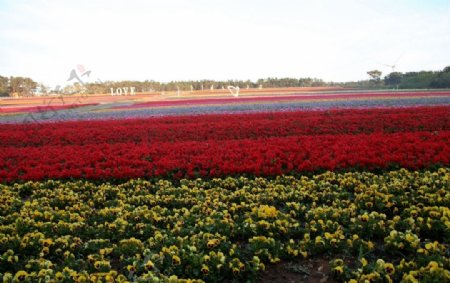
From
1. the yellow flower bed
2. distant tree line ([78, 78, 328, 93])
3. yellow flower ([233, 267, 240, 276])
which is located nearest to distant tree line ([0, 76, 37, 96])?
distant tree line ([78, 78, 328, 93])

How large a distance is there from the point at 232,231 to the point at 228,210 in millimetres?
884

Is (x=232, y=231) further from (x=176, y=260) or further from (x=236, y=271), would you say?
(x=176, y=260)

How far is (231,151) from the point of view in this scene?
9672mm

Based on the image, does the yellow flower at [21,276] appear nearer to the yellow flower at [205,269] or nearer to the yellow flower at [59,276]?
the yellow flower at [59,276]

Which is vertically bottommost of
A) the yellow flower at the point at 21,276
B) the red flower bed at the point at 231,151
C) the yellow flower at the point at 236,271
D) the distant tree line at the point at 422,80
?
the yellow flower at the point at 236,271

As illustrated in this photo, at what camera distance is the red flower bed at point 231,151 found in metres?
8.37

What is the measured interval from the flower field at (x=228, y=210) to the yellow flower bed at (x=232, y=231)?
0.02 meters

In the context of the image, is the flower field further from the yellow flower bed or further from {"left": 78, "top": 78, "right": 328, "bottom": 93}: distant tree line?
{"left": 78, "top": 78, "right": 328, "bottom": 93}: distant tree line

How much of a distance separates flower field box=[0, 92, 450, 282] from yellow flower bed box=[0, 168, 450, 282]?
0.06ft

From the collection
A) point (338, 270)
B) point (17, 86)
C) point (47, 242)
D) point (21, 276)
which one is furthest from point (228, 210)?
point (17, 86)

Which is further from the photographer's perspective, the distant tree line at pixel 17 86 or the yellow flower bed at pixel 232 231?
the distant tree line at pixel 17 86

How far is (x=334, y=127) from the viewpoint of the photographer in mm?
13438

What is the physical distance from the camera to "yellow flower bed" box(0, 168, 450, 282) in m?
4.29

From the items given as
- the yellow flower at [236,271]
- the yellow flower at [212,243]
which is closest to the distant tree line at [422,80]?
the yellow flower at [212,243]
